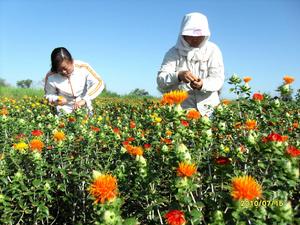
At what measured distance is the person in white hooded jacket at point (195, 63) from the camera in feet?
10.9

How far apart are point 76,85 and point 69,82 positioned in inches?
3.9

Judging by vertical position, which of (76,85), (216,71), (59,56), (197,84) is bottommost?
(76,85)

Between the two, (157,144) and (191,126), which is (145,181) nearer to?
(191,126)

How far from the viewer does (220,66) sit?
3.56 metres

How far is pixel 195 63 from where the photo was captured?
11.8 feet

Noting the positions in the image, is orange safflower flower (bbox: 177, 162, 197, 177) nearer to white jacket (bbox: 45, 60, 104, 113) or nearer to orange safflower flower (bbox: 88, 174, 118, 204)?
orange safflower flower (bbox: 88, 174, 118, 204)

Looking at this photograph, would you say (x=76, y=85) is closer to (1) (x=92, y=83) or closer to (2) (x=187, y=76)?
(1) (x=92, y=83)

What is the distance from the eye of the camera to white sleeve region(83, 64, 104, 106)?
4707 millimetres

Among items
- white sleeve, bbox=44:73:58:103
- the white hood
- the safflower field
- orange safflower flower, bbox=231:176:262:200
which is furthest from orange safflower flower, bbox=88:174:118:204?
white sleeve, bbox=44:73:58:103

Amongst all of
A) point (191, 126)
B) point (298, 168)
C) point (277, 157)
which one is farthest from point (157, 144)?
point (298, 168)

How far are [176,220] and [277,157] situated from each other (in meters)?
0.56

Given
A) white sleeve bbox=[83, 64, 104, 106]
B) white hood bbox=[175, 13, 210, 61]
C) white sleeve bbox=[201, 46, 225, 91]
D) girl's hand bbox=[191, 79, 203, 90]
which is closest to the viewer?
girl's hand bbox=[191, 79, 203, 90]

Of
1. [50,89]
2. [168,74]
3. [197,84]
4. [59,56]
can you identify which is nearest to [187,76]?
[197,84]

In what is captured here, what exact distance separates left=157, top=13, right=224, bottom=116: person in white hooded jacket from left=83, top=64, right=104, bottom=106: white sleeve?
1382mm
